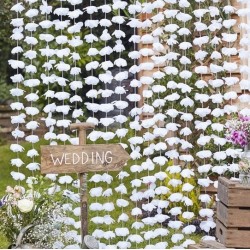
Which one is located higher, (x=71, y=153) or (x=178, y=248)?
(x=71, y=153)

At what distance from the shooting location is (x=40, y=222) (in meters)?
4.81

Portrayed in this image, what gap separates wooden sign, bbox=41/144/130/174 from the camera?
16.4ft

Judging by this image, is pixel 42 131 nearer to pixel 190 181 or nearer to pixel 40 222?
pixel 190 181

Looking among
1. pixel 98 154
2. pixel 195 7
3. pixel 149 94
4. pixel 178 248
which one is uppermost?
pixel 195 7

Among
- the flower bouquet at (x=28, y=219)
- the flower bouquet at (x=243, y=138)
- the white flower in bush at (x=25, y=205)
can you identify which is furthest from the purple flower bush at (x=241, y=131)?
the white flower in bush at (x=25, y=205)

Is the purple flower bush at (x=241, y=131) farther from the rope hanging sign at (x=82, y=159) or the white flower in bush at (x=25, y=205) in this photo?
the white flower in bush at (x=25, y=205)

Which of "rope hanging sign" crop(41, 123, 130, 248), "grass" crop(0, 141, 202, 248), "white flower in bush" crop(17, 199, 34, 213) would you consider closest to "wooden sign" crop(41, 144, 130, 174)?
"rope hanging sign" crop(41, 123, 130, 248)

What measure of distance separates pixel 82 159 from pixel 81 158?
0.01 m

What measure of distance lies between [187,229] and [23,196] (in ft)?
5.34

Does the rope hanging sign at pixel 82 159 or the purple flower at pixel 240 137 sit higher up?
the purple flower at pixel 240 137

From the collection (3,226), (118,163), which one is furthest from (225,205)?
(3,226)

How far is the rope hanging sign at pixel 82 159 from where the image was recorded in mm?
5000

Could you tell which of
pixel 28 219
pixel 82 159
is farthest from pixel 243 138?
pixel 28 219

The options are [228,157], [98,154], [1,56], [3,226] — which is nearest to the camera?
[3,226]
